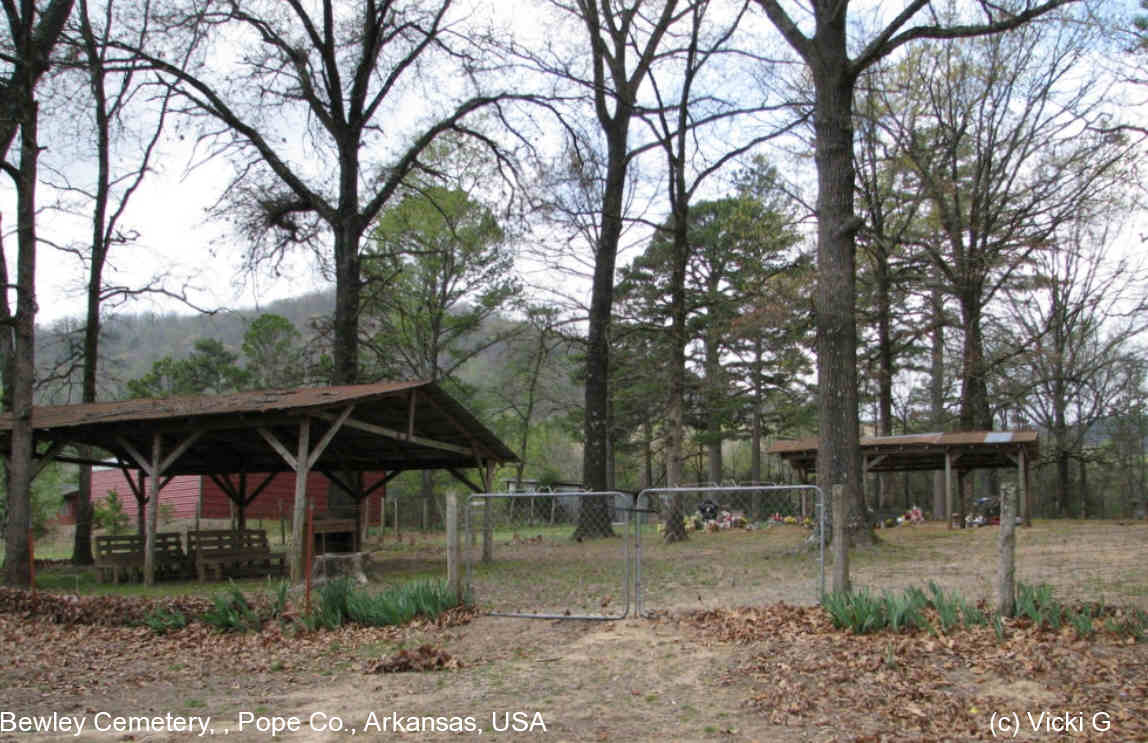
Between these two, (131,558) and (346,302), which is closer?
(131,558)

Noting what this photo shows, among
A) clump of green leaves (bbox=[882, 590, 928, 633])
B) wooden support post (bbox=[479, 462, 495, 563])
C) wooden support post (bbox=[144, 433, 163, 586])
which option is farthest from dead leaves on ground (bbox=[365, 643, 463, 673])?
wooden support post (bbox=[144, 433, 163, 586])

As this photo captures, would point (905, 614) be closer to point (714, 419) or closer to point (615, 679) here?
point (615, 679)

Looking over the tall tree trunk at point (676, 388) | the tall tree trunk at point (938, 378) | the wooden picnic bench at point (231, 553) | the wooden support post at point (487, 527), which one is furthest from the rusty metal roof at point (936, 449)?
the wooden picnic bench at point (231, 553)

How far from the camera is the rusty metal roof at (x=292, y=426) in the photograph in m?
13.3

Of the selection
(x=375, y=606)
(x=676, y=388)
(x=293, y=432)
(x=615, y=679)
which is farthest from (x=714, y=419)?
(x=615, y=679)

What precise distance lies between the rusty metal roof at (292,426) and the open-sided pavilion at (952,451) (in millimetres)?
11120

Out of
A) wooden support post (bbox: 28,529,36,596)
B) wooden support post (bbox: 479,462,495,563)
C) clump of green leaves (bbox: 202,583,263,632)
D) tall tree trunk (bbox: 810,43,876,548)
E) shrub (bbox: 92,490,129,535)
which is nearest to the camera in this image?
clump of green leaves (bbox: 202,583,263,632)

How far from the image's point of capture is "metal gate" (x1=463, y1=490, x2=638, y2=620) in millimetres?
9500

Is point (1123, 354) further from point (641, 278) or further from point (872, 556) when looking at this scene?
point (872, 556)

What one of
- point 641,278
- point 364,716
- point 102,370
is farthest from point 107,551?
point 641,278

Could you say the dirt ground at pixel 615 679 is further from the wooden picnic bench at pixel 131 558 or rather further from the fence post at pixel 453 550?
the wooden picnic bench at pixel 131 558

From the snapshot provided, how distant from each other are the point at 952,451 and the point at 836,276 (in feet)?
34.7

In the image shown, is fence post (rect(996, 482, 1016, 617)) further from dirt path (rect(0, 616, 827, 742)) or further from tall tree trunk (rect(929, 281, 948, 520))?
tall tree trunk (rect(929, 281, 948, 520))

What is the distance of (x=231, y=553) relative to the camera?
15047 millimetres
